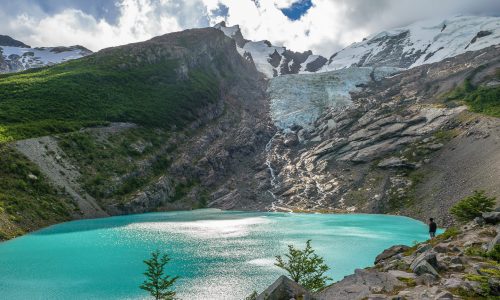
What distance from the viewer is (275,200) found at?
10688 cm

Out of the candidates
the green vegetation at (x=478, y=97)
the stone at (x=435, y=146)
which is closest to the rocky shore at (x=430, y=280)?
the stone at (x=435, y=146)

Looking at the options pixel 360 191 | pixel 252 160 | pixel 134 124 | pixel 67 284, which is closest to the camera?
pixel 67 284

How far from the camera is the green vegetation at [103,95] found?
102m

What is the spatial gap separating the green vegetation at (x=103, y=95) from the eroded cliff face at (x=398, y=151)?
4084 centimetres

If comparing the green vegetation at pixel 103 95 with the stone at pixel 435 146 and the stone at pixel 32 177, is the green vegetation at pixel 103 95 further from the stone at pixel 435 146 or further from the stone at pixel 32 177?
the stone at pixel 435 146

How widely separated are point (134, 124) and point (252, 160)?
41.6 m

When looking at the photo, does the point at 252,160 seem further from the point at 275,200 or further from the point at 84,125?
the point at 84,125

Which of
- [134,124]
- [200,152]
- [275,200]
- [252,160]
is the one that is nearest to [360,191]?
[275,200]

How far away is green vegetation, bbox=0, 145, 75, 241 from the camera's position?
2368 inches

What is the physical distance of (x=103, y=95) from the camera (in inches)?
5084

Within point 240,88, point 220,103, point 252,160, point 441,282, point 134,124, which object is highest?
point 240,88

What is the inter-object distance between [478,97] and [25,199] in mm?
118085

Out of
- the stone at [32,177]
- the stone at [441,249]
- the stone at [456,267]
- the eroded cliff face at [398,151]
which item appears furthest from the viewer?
the eroded cliff face at [398,151]

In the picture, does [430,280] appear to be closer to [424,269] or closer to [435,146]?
[424,269]
